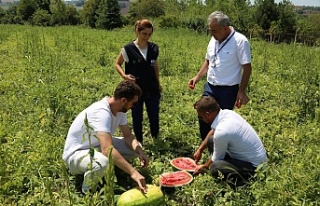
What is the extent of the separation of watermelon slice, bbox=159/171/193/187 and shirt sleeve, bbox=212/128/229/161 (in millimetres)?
381

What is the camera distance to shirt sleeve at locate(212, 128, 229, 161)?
374cm

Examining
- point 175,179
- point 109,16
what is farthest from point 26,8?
point 175,179

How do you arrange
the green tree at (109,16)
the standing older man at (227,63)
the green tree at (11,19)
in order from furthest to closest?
the green tree at (11,19) < the green tree at (109,16) < the standing older man at (227,63)

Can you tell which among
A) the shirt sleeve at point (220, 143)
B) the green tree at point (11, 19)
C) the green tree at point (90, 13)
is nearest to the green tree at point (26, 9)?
the green tree at point (11, 19)

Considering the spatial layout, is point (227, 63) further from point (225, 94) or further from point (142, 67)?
point (142, 67)

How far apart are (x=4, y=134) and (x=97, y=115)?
2075mm

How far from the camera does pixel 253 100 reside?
721cm

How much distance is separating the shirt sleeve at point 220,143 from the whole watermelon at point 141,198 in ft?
2.80

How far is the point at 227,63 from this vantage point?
4383mm

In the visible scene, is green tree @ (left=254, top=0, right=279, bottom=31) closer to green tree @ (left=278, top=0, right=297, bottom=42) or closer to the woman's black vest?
green tree @ (left=278, top=0, right=297, bottom=42)

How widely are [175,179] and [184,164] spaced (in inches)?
18.5

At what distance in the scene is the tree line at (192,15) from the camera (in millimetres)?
33878

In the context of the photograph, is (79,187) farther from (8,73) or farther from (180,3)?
(180,3)

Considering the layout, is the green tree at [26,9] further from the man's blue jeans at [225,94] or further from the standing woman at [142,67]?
the man's blue jeans at [225,94]
